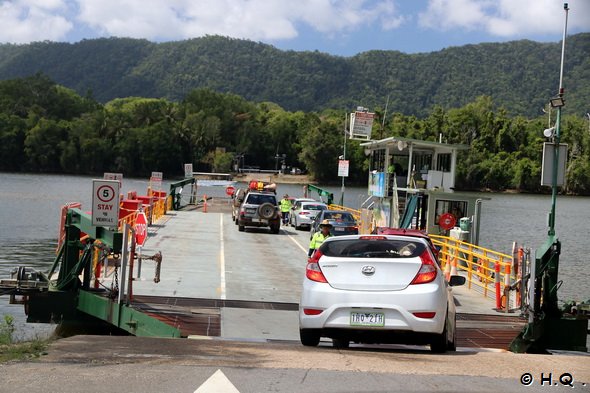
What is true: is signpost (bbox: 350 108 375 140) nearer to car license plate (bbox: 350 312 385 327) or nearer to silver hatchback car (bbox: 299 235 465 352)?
silver hatchback car (bbox: 299 235 465 352)

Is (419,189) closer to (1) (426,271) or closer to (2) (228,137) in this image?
(1) (426,271)

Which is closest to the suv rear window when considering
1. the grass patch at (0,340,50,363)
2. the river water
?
the river water

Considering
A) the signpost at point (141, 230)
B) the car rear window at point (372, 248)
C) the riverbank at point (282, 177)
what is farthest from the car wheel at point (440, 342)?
the riverbank at point (282, 177)

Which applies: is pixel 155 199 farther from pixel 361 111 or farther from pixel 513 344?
pixel 513 344

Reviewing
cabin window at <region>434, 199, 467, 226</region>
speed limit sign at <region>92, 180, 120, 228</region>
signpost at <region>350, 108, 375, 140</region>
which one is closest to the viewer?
speed limit sign at <region>92, 180, 120, 228</region>

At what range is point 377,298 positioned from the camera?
32.1ft

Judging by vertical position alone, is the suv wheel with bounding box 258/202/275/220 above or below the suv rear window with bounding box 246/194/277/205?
below

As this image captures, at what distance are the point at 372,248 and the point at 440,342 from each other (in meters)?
1.44

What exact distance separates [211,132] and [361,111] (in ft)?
356

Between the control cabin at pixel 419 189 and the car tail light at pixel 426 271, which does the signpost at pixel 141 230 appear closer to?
the car tail light at pixel 426 271

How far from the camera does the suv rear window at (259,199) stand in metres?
38.9

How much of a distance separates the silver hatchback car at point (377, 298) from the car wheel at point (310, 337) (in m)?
0.01

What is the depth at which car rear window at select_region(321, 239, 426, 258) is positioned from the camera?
33.7ft

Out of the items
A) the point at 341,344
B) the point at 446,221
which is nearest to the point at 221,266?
the point at 446,221
